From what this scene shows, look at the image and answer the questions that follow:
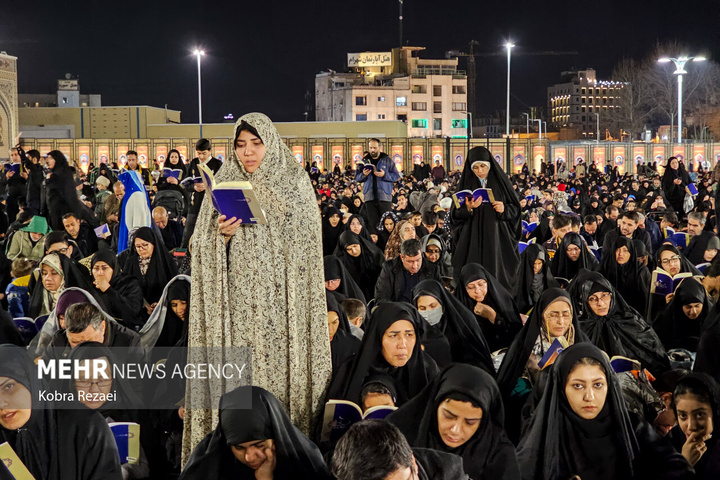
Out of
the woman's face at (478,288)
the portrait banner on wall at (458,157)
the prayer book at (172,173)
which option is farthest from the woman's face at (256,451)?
the portrait banner on wall at (458,157)

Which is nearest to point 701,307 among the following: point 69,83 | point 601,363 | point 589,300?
point 589,300

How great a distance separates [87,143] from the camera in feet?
135

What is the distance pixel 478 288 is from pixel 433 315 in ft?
2.42

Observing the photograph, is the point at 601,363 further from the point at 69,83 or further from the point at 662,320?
the point at 69,83

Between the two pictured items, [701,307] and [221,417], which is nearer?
[221,417]

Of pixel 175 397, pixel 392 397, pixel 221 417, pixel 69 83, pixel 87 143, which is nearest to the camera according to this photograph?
pixel 221 417

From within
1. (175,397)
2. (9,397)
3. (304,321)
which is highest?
(304,321)

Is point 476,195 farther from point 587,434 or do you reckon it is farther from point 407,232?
point 587,434

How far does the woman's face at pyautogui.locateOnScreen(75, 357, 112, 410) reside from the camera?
161 inches

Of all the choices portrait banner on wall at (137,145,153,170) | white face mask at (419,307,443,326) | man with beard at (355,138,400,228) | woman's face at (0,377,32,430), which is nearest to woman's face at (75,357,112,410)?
woman's face at (0,377,32,430)

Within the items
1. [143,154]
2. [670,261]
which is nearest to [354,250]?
[670,261]

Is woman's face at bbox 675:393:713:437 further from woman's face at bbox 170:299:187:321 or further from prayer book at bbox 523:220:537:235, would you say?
prayer book at bbox 523:220:537:235

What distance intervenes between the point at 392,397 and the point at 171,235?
5.85 metres

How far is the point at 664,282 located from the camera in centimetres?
696
